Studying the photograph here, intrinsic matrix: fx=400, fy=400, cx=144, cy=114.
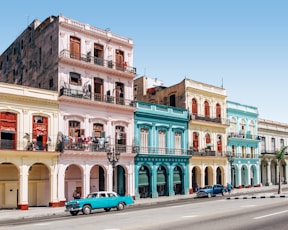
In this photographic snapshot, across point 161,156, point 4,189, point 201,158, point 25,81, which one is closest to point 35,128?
point 4,189

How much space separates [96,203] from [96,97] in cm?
1390

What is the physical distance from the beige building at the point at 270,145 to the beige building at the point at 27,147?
125 ft

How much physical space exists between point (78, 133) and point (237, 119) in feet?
93.7

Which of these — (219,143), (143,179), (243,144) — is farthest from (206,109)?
(143,179)

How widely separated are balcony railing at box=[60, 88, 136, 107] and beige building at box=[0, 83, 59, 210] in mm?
1248

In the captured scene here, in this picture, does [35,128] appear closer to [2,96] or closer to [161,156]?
[2,96]

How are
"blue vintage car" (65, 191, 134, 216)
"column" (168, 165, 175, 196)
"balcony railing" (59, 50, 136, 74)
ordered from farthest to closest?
"column" (168, 165, 175, 196)
"balcony railing" (59, 50, 136, 74)
"blue vintage car" (65, 191, 134, 216)

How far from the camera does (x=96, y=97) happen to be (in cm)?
3928

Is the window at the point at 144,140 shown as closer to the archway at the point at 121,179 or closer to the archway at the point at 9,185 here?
the archway at the point at 121,179

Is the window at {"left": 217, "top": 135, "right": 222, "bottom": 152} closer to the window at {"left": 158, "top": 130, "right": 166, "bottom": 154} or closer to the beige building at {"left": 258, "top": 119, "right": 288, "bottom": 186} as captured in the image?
the window at {"left": 158, "top": 130, "right": 166, "bottom": 154}

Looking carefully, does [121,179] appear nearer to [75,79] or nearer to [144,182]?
[144,182]

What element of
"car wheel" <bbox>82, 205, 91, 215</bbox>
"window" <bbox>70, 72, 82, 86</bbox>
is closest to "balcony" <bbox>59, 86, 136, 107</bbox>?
"window" <bbox>70, 72, 82, 86</bbox>

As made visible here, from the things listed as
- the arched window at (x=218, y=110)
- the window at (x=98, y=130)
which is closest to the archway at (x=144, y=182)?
the window at (x=98, y=130)

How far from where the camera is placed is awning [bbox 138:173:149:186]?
42684mm
